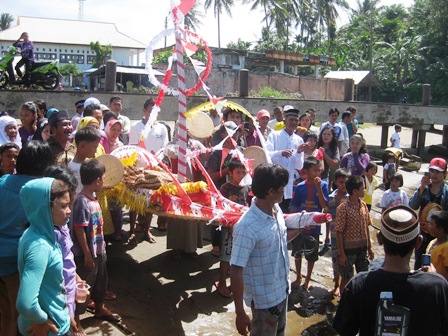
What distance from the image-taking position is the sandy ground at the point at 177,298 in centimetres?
468

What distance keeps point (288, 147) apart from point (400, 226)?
4789 mm

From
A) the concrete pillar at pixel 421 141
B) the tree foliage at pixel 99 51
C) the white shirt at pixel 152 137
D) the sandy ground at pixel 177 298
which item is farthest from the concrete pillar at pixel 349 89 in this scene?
the tree foliage at pixel 99 51

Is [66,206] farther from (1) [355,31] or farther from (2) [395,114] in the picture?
(1) [355,31]

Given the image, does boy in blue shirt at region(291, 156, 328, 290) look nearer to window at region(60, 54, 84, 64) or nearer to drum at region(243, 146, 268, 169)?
drum at region(243, 146, 268, 169)

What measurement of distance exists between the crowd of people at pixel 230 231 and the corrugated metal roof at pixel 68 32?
132 feet

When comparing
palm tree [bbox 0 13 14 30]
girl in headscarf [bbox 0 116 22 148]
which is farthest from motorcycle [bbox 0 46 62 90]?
palm tree [bbox 0 13 14 30]

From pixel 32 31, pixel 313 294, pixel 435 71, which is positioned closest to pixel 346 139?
pixel 313 294

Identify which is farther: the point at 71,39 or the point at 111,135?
the point at 71,39

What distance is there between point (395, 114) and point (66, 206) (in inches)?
595

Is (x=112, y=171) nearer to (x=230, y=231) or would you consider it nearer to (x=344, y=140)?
(x=230, y=231)

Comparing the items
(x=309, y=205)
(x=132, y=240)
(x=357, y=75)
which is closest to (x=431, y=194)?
(x=309, y=205)

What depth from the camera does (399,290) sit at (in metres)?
2.36

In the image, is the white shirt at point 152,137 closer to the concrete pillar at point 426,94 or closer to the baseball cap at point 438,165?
the baseball cap at point 438,165

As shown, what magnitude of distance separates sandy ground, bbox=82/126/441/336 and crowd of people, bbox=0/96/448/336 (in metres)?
0.15
